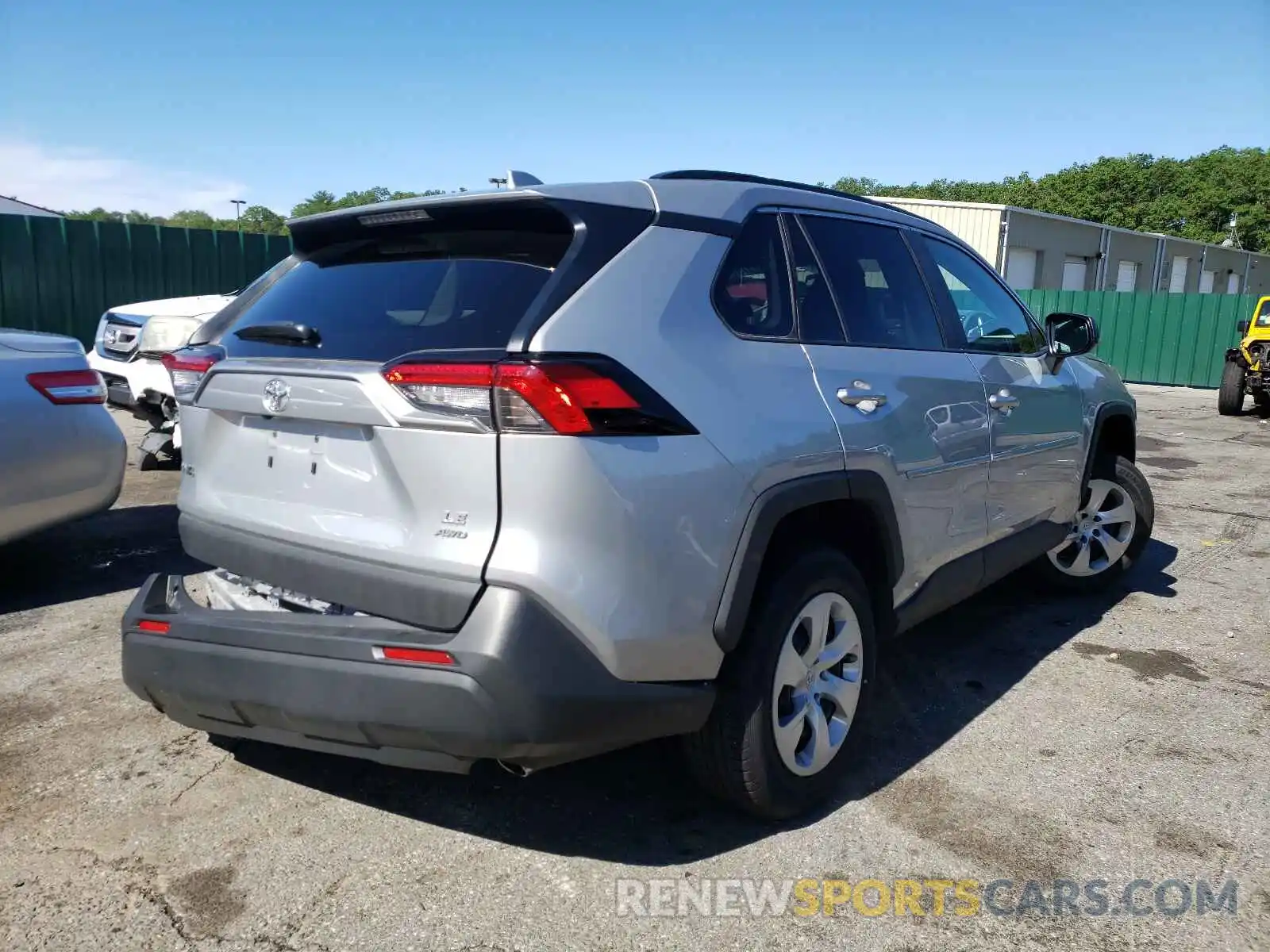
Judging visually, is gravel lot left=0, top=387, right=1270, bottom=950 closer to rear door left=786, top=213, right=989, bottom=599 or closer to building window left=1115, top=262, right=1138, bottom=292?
rear door left=786, top=213, right=989, bottom=599

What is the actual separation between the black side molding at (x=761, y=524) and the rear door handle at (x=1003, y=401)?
1097 millimetres

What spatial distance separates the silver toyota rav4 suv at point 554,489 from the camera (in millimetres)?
2307

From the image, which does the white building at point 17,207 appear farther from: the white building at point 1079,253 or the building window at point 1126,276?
the building window at point 1126,276

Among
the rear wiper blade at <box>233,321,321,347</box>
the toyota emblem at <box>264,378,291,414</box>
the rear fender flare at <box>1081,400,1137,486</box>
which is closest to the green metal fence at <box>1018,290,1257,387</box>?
the rear fender flare at <box>1081,400,1137,486</box>

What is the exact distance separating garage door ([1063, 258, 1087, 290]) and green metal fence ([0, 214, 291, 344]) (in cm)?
2411

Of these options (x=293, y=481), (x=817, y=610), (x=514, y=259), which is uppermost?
(x=514, y=259)

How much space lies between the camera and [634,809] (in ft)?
10.0

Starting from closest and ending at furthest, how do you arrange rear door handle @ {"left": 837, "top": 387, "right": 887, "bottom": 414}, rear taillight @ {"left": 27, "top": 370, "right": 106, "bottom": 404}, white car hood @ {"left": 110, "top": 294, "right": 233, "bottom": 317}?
1. rear door handle @ {"left": 837, "top": 387, "right": 887, "bottom": 414}
2. rear taillight @ {"left": 27, "top": 370, "right": 106, "bottom": 404}
3. white car hood @ {"left": 110, "top": 294, "right": 233, "bottom": 317}

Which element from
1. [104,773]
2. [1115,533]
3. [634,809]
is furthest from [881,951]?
[1115,533]

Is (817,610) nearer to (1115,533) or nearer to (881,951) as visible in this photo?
(881,951)

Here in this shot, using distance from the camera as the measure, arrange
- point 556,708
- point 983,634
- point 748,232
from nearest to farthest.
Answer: point 556,708 < point 748,232 < point 983,634

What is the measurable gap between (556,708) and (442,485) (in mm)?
581

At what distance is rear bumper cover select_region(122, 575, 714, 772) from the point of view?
2281 millimetres

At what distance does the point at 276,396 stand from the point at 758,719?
1546 millimetres
